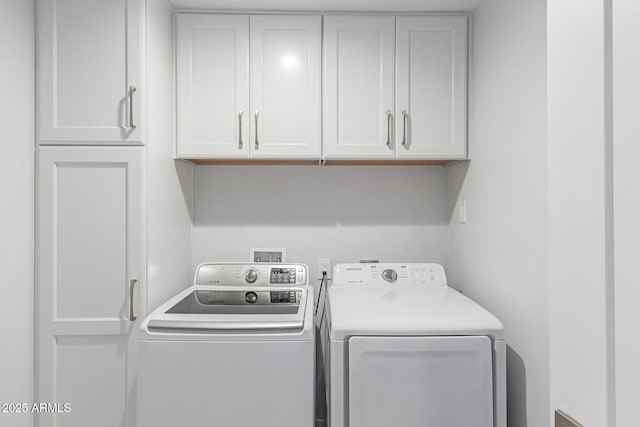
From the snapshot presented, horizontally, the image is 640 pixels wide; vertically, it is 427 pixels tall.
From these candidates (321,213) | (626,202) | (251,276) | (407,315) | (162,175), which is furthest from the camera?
(321,213)

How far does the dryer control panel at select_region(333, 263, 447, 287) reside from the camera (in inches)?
78.1

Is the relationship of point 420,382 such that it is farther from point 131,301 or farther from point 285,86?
point 285,86

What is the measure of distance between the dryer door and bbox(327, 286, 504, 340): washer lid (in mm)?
35

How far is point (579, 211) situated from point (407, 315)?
41.7 inches

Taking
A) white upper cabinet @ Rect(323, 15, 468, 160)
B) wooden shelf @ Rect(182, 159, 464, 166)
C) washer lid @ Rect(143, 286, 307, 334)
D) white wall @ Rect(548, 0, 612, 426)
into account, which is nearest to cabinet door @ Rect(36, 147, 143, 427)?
washer lid @ Rect(143, 286, 307, 334)

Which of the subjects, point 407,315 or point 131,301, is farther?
point 131,301

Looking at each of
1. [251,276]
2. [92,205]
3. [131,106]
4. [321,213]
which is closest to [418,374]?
[251,276]

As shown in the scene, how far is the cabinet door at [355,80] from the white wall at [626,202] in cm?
152

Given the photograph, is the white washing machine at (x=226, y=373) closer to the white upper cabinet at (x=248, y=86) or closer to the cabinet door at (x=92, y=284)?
the cabinet door at (x=92, y=284)

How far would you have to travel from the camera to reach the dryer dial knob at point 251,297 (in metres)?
1.74

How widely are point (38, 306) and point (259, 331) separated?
3.25 feet

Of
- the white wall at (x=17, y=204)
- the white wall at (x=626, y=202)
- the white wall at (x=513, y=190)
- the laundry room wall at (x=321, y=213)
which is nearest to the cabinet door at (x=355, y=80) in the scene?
the laundry room wall at (x=321, y=213)

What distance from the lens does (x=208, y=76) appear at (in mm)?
1858

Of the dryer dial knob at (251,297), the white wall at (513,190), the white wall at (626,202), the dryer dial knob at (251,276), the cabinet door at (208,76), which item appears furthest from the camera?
the dryer dial knob at (251,276)
